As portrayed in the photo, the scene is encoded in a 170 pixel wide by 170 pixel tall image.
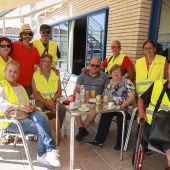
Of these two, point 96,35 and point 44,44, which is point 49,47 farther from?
point 96,35

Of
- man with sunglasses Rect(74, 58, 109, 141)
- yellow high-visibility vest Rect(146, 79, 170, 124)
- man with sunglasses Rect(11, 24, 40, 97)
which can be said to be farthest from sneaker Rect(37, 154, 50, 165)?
yellow high-visibility vest Rect(146, 79, 170, 124)

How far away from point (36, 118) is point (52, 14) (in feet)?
26.6

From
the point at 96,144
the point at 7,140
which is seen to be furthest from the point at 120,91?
the point at 7,140

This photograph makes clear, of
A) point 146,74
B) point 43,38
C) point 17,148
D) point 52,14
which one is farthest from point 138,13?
point 52,14

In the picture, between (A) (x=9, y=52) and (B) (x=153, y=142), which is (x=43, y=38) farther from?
(B) (x=153, y=142)

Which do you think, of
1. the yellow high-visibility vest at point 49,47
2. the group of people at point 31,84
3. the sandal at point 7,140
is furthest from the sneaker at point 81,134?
the yellow high-visibility vest at point 49,47

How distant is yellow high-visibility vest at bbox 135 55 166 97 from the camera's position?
2930mm

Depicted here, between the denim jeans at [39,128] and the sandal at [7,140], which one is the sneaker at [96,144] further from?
the sandal at [7,140]

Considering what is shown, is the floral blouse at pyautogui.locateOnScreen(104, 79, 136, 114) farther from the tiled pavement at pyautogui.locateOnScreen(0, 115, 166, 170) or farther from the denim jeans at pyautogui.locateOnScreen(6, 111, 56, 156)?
the denim jeans at pyautogui.locateOnScreen(6, 111, 56, 156)

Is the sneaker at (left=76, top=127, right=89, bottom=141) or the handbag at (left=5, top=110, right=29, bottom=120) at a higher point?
the handbag at (left=5, top=110, right=29, bottom=120)

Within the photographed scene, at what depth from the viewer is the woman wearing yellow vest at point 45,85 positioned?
3.00 meters

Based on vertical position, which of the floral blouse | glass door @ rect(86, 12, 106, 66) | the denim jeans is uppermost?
glass door @ rect(86, 12, 106, 66)

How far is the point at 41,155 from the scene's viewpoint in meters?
2.49

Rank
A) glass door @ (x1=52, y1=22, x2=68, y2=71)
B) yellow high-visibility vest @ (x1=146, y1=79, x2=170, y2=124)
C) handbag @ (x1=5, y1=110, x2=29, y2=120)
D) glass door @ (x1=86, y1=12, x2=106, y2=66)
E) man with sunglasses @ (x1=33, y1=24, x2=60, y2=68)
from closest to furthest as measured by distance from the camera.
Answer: yellow high-visibility vest @ (x1=146, y1=79, x2=170, y2=124), handbag @ (x1=5, y1=110, x2=29, y2=120), man with sunglasses @ (x1=33, y1=24, x2=60, y2=68), glass door @ (x1=86, y1=12, x2=106, y2=66), glass door @ (x1=52, y1=22, x2=68, y2=71)
